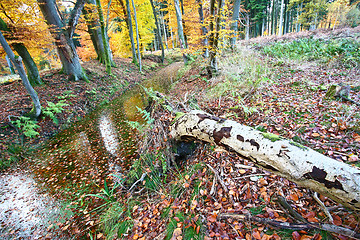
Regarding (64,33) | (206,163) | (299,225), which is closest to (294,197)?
(299,225)

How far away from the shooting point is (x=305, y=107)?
3369 mm

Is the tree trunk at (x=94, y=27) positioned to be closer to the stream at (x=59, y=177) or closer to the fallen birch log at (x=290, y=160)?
the stream at (x=59, y=177)

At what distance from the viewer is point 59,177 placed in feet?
14.4

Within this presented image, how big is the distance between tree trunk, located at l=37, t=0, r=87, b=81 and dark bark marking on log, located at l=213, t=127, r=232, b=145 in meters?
10.9

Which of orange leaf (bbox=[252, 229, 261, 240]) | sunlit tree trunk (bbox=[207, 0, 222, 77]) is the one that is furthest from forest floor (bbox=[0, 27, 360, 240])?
sunlit tree trunk (bbox=[207, 0, 222, 77])

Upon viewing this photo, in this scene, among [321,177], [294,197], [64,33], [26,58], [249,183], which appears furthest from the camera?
[64,33]

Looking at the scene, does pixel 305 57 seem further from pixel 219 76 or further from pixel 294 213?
pixel 294 213

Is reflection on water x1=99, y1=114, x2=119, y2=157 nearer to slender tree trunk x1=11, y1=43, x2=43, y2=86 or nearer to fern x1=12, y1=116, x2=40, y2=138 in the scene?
fern x1=12, y1=116, x2=40, y2=138

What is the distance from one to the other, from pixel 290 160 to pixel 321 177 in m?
0.27

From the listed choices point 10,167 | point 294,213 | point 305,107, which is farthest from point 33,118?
point 305,107

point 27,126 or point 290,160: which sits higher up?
point 290,160

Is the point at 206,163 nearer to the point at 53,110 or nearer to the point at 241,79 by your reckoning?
the point at 241,79

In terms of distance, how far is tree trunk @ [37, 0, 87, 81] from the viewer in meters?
9.09

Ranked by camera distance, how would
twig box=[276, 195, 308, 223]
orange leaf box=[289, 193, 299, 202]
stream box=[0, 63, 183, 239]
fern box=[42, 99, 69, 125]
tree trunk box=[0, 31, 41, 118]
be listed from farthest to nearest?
fern box=[42, 99, 69, 125], tree trunk box=[0, 31, 41, 118], stream box=[0, 63, 183, 239], orange leaf box=[289, 193, 299, 202], twig box=[276, 195, 308, 223]
